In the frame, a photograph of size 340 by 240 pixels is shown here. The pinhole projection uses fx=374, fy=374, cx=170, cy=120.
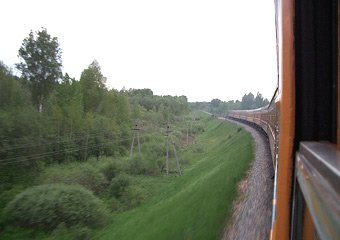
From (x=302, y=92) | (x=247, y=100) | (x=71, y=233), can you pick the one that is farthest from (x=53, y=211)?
(x=247, y=100)

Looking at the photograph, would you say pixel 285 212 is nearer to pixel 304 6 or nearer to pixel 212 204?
pixel 304 6

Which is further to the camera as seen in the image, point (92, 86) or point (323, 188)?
point (92, 86)

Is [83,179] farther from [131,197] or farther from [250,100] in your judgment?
[250,100]

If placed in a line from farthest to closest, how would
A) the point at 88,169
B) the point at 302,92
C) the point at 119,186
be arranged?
the point at 88,169 < the point at 119,186 < the point at 302,92

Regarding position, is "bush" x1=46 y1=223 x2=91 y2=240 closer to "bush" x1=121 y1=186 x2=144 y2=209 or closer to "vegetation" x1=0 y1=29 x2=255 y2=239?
"vegetation" x1=0 y1=29 x2=255 y2=239

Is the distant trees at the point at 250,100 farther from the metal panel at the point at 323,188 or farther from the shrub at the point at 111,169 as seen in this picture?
the metal panel at the point at 323,188

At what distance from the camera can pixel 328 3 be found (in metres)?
1.63

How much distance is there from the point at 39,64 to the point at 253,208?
144ft

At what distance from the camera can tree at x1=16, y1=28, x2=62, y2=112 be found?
46.8 meters

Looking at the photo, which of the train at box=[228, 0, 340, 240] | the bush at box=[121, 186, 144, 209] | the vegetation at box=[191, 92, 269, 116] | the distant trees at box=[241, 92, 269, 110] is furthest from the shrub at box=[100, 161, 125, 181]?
the distant trees at box=[241, 92, 269, 110]

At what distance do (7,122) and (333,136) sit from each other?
32079 millimetres

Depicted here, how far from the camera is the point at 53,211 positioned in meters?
18.5

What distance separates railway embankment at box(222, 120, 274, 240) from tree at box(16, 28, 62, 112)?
4031 centimetres

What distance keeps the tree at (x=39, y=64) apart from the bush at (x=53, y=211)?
96.7 ft
